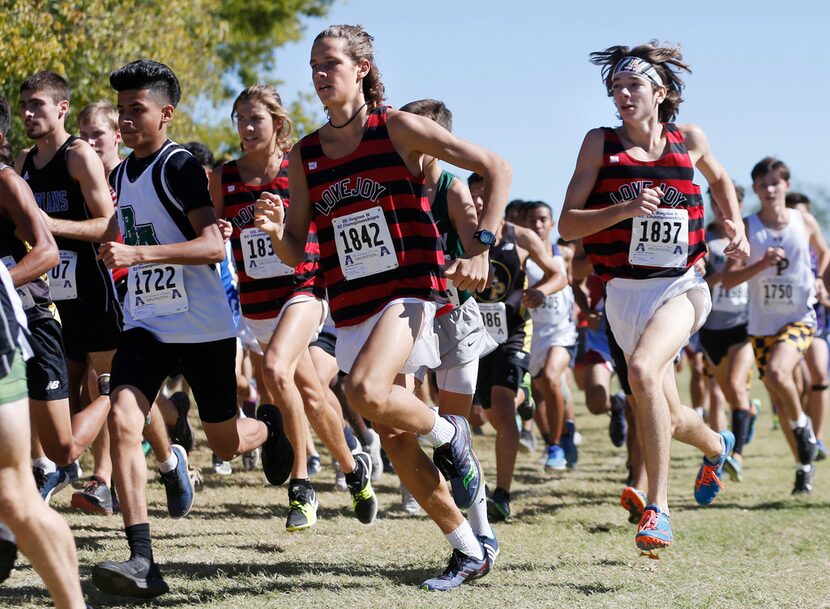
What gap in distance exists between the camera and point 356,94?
5.12 meters

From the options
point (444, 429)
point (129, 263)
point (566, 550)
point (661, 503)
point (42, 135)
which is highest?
point (42, 135)

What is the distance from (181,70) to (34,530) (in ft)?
31.5

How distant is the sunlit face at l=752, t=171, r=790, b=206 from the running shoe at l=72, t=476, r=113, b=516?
5.54m

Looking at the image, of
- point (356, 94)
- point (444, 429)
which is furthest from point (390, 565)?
point (356, 94)

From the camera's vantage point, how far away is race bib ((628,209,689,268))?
5.73 m

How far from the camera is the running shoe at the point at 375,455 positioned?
9.15 metres

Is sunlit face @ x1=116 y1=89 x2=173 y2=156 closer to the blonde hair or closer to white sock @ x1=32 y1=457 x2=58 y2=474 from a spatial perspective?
the blonde hair

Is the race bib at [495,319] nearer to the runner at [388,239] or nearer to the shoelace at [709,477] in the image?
the shoelace at [709,477]

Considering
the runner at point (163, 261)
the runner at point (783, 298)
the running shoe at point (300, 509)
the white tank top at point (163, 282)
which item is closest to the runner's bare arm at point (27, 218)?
the runner at point (163, 261)

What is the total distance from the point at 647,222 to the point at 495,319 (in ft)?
7.45

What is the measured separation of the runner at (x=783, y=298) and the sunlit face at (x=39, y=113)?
16.4ft

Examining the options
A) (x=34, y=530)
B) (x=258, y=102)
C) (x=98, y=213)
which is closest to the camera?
(x=34, y=530)

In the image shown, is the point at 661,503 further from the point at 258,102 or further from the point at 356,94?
the point at 258,102

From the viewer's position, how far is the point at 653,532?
509cm
